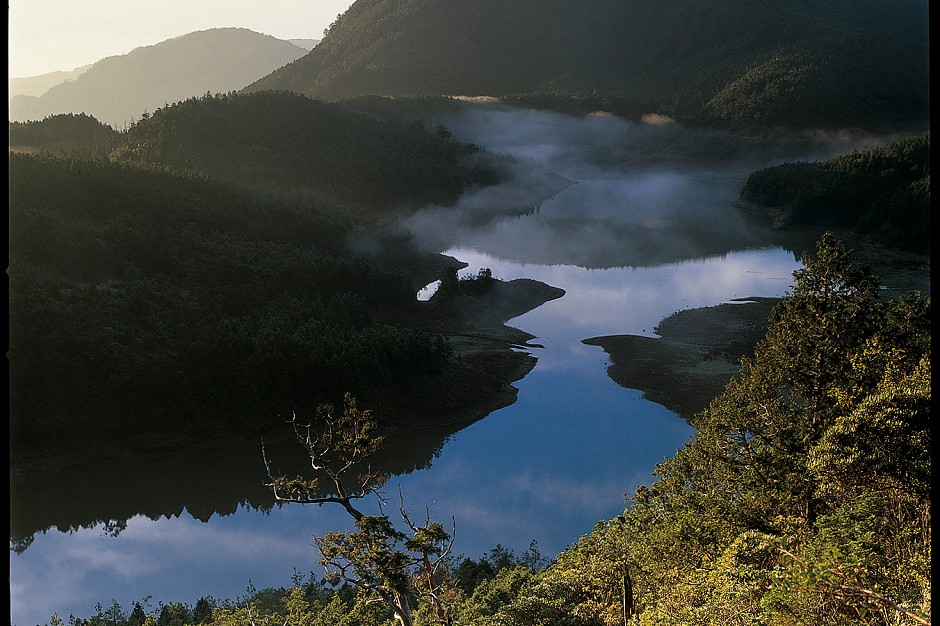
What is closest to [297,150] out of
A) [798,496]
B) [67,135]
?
[67,135]

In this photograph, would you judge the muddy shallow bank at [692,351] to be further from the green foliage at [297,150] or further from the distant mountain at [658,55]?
the distant mountain at [658,55]

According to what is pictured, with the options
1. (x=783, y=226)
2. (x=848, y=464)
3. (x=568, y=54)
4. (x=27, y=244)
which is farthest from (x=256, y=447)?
(x=568, y=54)

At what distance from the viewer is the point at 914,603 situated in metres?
6.84

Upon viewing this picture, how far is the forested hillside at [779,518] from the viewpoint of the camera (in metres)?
7.95

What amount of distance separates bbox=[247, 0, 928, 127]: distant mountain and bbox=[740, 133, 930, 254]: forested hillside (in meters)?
40.9

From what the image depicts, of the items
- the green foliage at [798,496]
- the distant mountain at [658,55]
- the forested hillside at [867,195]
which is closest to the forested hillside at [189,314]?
the green foliage at [798,496]

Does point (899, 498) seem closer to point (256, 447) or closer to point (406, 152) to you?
point (256, 447)

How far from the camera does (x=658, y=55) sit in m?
177

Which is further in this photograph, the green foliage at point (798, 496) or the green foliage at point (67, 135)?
the green foliage at point (67, 135)

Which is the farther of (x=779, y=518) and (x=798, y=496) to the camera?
(x=798, y=496)

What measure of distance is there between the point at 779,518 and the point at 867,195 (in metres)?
72.8

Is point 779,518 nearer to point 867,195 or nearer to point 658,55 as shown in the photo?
point 867,195

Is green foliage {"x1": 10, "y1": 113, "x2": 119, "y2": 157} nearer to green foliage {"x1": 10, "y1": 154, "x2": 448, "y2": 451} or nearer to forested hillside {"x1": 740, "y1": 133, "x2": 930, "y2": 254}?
green foliage {"x1": 10, "y1": 154, "x2": 448, "y2": 451}

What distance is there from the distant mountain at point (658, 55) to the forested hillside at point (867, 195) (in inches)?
1611
